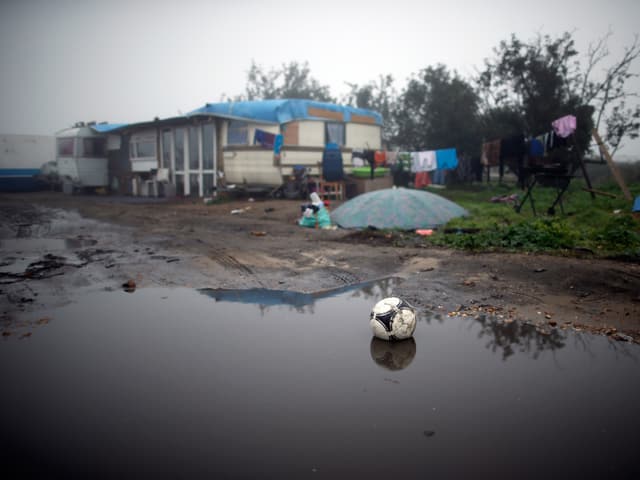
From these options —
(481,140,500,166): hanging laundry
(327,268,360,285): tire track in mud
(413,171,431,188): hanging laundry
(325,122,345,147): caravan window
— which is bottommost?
(327,268,360,285): tire track in mud

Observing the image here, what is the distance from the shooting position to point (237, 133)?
1667cm

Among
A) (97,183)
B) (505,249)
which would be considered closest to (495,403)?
(505,249)

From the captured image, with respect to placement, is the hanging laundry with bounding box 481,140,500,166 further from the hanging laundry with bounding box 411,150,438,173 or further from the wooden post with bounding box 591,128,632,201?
the hanging laundry with bounding box 411,150,438,173

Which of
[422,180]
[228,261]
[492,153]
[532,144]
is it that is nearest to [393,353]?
[228,261]

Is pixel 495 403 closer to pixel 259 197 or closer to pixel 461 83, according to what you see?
pixel 259 197

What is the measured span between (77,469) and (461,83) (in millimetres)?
22999

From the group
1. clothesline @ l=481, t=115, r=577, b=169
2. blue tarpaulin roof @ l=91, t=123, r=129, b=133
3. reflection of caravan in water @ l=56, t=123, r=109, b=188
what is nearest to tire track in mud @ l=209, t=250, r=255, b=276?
clothesline @ l=481, t=115, r=577, b=169

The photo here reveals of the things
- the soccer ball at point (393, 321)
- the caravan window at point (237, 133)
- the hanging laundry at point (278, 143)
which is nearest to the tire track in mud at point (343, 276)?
the soccer ball at point (393, 321)

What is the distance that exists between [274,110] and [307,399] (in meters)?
14.0

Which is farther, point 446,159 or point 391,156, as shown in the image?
point 391,156

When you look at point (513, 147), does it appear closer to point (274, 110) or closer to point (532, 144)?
point (532, 144)

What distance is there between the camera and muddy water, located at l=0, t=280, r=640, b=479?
2.26 m

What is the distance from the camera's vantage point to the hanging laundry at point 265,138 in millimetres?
15344

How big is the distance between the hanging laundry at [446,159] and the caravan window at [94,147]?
17.1 m
